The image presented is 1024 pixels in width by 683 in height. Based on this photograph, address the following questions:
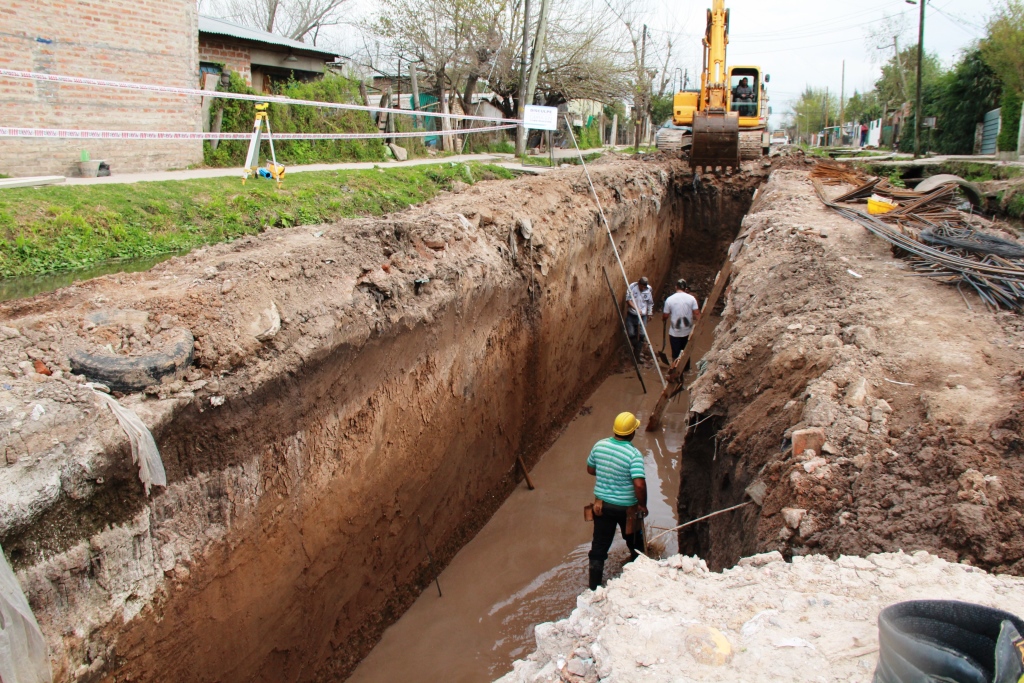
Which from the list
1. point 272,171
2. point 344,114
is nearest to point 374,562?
point 272,171

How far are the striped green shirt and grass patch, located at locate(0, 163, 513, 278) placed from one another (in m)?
4.96

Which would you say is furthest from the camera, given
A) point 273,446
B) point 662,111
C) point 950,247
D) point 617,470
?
point 662,111

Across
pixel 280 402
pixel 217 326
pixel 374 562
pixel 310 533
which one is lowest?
pixel 374 562

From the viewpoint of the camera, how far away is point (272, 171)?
9836 millimetres

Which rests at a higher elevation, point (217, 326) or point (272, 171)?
point (272, 171)

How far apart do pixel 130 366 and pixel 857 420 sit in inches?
160

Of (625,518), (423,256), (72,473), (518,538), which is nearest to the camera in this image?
(72,473)

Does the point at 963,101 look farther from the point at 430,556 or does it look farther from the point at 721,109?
the point at 430,556

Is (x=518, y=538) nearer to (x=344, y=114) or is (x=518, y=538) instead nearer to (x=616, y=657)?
(x=616, y=657)

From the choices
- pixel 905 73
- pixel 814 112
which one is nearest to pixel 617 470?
pixel 905 73

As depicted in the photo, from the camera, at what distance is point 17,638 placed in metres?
2.78

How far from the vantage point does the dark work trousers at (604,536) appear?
18.3 feet

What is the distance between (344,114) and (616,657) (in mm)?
16122

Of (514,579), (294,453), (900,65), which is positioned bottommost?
(514,579)
